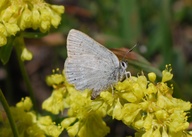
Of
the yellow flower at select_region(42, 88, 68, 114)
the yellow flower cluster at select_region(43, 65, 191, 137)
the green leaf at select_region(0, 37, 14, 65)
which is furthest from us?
the yellow flower at select_region(42, 88, 68, 114)

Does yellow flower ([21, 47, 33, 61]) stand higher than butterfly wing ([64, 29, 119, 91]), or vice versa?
butterfly wing ([64, 29, 119, 91])

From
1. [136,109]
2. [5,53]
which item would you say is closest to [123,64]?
[136,109]

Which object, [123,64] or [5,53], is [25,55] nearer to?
[5,53]

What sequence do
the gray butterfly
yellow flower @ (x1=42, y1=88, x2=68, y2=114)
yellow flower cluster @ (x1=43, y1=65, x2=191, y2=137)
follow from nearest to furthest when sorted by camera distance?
yellow flower cluster @ (x1=43, y1=65, x2=191, y2=137) < the gray butterfly < yellow flower @ (x1=42, y1=88, x2=68, y2=114)

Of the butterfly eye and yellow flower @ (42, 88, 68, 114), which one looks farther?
yellow flower @ (42, 88, 68, 114)

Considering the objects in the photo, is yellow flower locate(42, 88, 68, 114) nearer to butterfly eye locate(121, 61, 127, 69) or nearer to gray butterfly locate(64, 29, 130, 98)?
gray butterfly locate(64, 29, 130, 98)

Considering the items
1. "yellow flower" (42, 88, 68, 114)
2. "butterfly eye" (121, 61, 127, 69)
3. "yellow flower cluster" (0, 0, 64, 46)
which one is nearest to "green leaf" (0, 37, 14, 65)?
"yellow flower cluster" (0, 0, 64, 46)

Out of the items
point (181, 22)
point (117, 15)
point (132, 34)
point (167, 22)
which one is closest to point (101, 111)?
point (167, 22)

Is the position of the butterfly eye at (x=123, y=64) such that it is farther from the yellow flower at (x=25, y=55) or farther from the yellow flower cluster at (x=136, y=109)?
the yellow flower at (x=25, y=55)
